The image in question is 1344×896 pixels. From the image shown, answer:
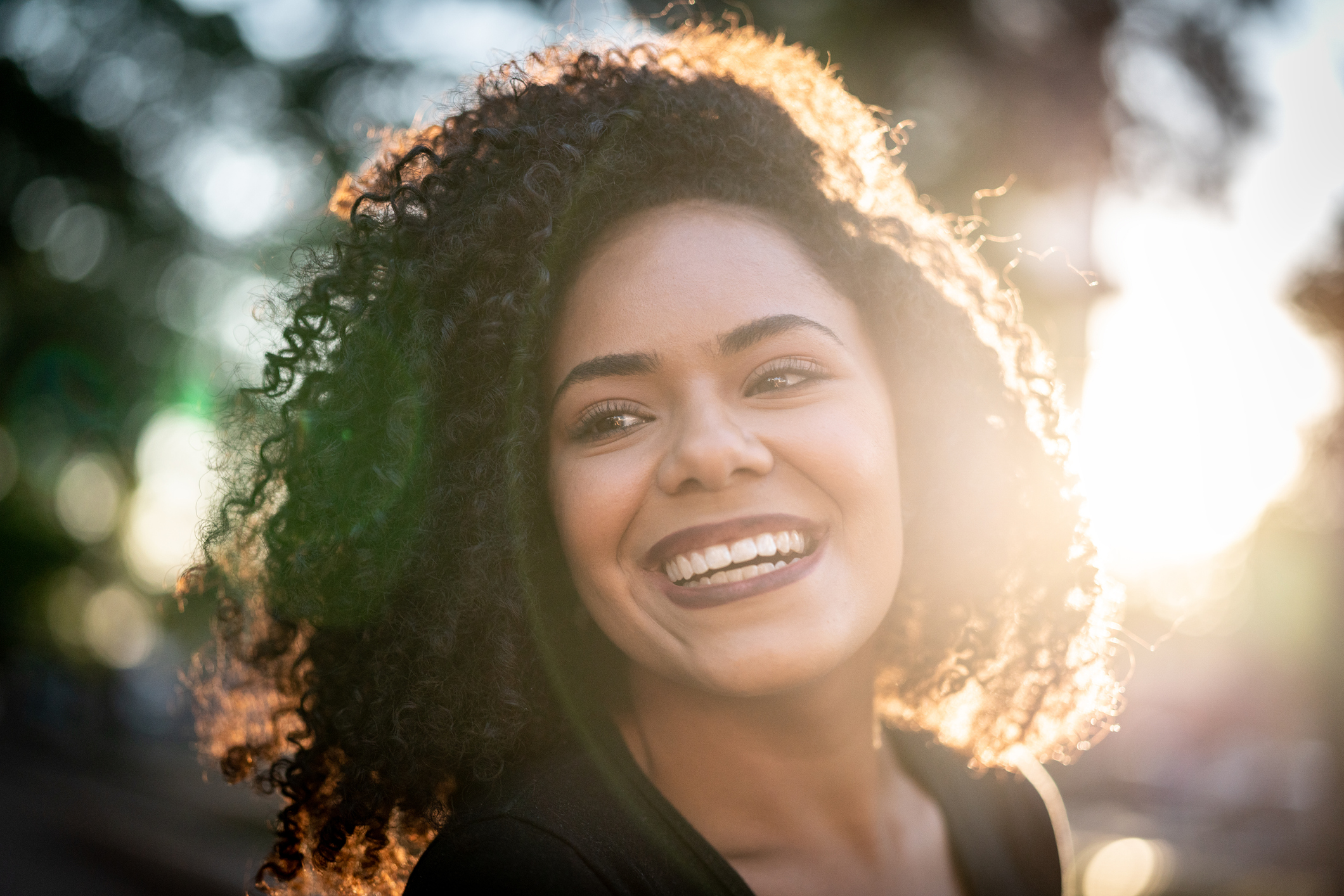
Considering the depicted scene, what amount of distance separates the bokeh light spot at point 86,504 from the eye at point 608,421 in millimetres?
21755

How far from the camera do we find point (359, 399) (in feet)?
7.63

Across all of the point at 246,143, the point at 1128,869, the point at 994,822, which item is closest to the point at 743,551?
the point at 994,822

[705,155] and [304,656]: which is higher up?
[705,155]

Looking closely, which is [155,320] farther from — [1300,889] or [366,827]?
[1300,889]

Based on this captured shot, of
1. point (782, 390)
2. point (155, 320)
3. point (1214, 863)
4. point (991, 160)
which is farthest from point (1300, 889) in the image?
point (155, 320)

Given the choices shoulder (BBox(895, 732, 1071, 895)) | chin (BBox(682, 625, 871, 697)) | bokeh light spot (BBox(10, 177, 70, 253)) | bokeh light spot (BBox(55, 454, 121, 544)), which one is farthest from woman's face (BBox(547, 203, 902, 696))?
bokeh light spot (BBox(55, 454, 121, 544))

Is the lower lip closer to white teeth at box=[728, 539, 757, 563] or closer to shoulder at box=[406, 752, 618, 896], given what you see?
white teeth at box=[728, 539, 757, 563]

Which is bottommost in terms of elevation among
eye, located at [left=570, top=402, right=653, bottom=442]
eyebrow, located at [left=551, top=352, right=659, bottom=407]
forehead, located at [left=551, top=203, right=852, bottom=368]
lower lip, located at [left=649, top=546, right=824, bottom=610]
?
lower lip, located at [left=649, top=546, right=824, bottom=610]

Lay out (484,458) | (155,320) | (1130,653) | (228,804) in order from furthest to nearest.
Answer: (155,320) < (228,804) < (1130,653) < (484,458)

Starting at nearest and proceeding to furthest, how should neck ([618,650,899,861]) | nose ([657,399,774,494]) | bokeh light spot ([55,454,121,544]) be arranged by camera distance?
nose ([657,399,774,494])
neck ([618,650,899,861])
bokeh light spot ([55,454,121,544])

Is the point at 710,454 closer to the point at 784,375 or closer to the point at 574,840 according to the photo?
the point at 784,375

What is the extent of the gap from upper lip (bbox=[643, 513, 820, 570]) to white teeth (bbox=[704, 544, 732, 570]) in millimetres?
11

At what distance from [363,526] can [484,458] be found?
33 cm

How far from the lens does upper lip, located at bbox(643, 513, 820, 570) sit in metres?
2.03
